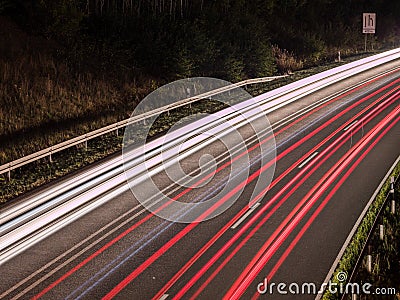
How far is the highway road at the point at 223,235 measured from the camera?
40.5 ft

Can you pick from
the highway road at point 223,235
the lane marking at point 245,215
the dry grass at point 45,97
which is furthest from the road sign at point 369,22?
the lane marking at point 245,215

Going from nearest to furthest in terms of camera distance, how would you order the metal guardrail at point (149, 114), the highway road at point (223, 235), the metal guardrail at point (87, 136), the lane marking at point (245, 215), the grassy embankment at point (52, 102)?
the highway road at point (223, 235)
the lane marking at point (245, 215)
the metal guardrail at point (87, 136)
the metal guardrail at point (149, 114)
the grassy embankment at point (52, 102)

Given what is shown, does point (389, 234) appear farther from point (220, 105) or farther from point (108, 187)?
point (220, 105)

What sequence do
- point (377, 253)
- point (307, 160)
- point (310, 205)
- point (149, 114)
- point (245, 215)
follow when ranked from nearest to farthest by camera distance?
point (377, 253) < point (245, 215) < point (310, 205) < point (307, 160) < point (149, 114)

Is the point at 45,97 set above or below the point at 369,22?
below

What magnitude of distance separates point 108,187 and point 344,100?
17059 mm

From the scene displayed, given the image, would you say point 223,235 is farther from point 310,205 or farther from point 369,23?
point 369,23

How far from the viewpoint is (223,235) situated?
48.6ft

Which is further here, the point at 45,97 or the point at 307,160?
the point at 45,97

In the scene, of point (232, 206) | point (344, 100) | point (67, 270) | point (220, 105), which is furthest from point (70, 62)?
point (67, 270)

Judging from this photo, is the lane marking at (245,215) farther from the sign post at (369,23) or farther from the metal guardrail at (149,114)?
the sign post at (369,23)

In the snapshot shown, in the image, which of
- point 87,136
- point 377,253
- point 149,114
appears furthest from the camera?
point 149,114

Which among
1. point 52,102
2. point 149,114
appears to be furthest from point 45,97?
point 149,114

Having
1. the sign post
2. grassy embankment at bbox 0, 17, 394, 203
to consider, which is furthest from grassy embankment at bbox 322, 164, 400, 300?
the sign post
